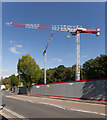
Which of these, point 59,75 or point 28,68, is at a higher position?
point 28,68

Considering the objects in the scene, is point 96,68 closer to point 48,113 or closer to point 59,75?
point 59,75

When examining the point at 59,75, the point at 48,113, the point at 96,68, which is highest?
the point at 96,68

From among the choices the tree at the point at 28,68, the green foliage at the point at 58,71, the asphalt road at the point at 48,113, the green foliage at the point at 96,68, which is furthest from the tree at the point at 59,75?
the asphalt road at the point at 48,113

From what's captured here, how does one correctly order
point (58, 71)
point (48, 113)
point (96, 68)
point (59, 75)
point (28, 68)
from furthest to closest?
point (58, 71), point (59, 75), point (96, 68), point (28, 68), point (48, 113)

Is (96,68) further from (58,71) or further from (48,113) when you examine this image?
(48,113)

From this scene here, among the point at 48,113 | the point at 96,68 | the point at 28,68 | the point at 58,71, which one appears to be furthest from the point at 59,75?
the point at 48,113

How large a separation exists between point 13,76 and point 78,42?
38250 mm

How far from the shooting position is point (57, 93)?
26.4 metres

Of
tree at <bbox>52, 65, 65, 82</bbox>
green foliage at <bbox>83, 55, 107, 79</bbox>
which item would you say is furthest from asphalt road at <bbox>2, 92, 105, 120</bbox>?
tree at <bbox>52, 65, 65, 82</bbox>

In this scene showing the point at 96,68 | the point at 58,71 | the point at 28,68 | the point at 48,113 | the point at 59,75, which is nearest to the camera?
the point at 48,113

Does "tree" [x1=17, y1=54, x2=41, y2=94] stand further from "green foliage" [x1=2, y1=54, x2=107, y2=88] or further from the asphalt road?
the asphalt road

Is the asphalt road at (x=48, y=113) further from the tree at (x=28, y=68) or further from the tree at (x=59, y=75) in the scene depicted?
the tree at (x=59, y=75)

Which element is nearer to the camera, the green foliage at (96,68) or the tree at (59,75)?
the green foliage at (96,68)

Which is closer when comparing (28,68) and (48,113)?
(48,113)
